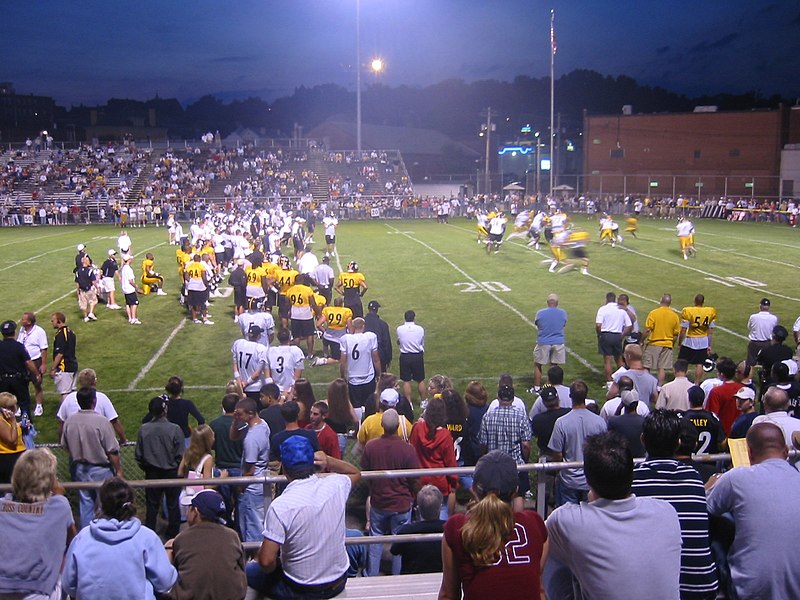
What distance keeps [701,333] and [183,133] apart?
10784 cm

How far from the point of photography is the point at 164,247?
31266mm

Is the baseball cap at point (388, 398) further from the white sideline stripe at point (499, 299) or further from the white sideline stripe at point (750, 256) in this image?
the white sideline stripe at point (750, 256)

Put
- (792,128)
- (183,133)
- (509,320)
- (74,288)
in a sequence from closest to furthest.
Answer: (509,320)
(74,288)
(792,128)
(183,133)

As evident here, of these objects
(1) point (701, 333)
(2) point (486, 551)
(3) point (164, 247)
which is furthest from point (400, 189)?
(2) point (486, 551)

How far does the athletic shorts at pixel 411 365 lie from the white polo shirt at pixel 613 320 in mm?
2925

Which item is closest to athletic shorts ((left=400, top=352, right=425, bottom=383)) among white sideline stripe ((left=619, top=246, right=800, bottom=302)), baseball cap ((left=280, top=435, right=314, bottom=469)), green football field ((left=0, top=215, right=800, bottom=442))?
green football field ((left=0, top=215, right=800, bottom=442))

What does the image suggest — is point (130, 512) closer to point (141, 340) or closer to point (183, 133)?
point (141, 340)

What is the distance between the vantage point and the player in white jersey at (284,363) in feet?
31.6

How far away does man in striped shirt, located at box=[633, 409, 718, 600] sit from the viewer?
11.7 feet

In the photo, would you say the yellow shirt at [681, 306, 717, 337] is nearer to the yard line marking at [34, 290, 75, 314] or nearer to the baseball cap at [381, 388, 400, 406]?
the baseball cap at [381, 388, 400, 406]

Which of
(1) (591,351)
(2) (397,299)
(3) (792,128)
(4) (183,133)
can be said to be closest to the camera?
(1) (591,351)

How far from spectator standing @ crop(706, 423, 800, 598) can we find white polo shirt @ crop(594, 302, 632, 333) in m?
8.27

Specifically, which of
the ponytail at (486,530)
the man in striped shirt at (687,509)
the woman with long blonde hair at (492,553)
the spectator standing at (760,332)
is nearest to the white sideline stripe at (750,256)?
the spectator standing at (760,332)

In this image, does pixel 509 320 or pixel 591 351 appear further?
pixel 509 320
